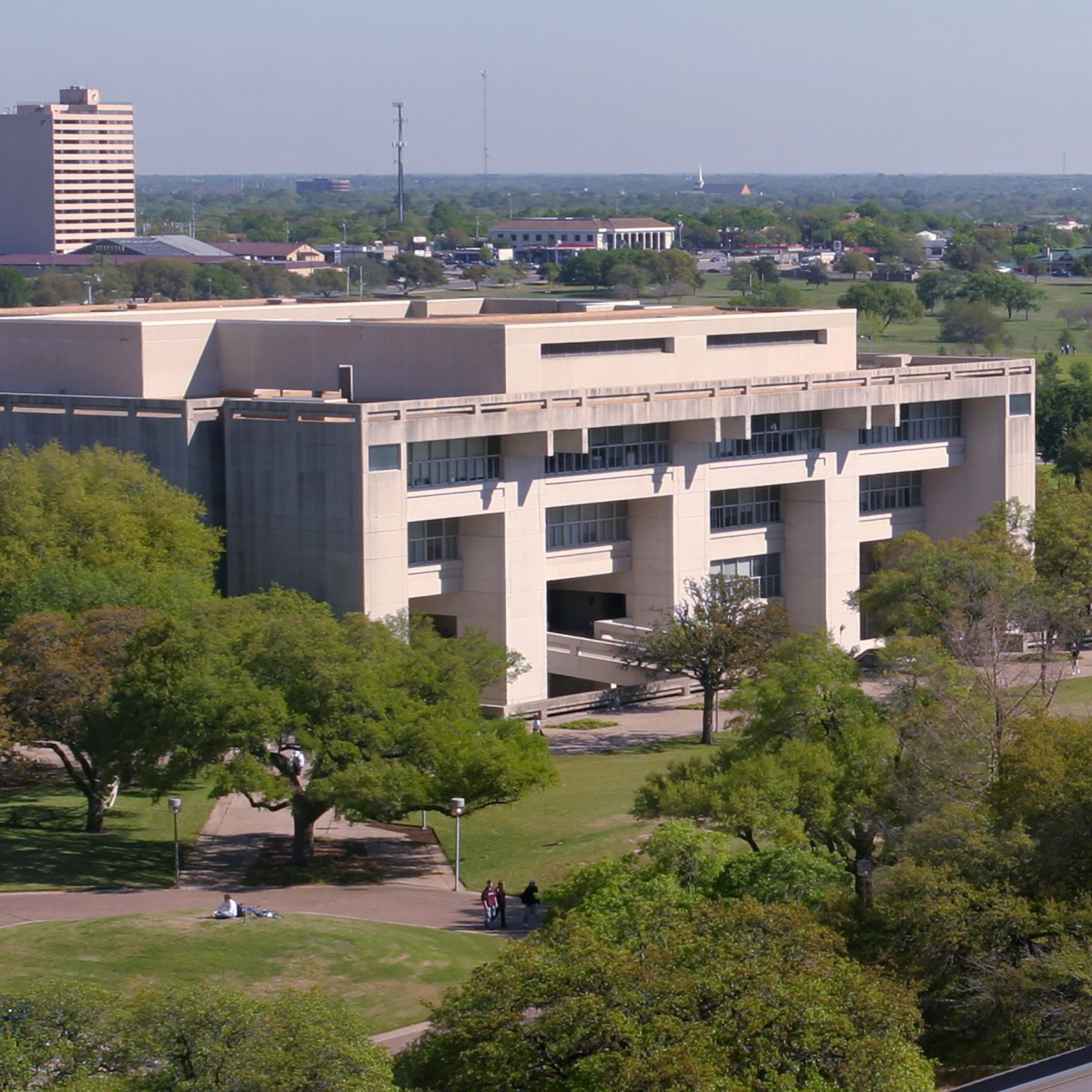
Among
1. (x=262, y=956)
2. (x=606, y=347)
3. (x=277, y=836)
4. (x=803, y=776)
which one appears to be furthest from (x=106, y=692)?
(x=606, y=347)

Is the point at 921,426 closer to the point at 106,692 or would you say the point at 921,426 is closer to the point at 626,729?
the point at 626,729

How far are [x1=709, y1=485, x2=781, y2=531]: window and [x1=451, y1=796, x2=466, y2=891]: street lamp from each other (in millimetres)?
27381

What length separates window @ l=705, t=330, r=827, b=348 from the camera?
77.8m

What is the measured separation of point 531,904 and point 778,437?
35.2 m

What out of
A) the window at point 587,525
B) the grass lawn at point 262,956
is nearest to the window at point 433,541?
the window at point 587,525

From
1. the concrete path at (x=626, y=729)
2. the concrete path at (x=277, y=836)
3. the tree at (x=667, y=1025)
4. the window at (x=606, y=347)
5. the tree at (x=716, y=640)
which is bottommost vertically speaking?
the concrete path at (x=626, y=729)

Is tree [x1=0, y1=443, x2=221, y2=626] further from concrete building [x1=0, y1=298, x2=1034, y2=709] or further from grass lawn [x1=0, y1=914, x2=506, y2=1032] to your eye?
grass lawn [x1=0, y1=914, x2=506, y2=1032]

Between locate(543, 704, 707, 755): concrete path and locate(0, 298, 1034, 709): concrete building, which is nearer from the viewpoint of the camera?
locate(543, 704, 707, 755): concrete path

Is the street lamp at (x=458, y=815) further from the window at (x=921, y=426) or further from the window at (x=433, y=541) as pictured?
the window at (x=921, y=426)

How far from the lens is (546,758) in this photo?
1973 inches

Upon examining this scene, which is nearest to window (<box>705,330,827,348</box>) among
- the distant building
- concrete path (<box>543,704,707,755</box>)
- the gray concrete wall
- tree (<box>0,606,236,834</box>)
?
concrete path (<box>543,704,707,755</box>)

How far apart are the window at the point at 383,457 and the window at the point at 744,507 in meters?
14.1

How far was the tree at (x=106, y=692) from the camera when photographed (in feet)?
156

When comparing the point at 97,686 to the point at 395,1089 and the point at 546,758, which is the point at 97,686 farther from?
the point at 395,1089
